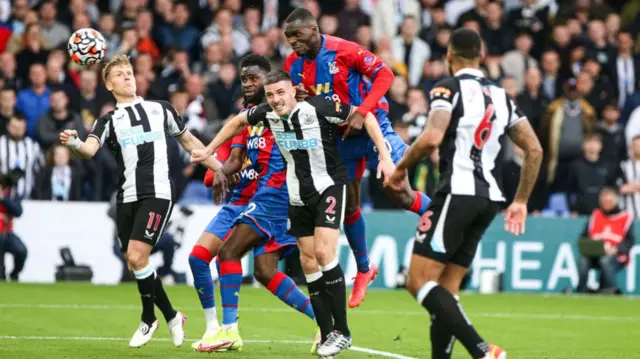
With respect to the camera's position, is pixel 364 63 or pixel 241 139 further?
pixel 241 139

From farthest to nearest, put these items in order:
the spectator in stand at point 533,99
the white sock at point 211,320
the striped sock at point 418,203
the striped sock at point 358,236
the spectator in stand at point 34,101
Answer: the spectator in stand at point 533,99 < the spectator in stand at point 34,101 < the striped sock at point 418,203 < the striped sock at point 358,236 < the white sock at point 211,320

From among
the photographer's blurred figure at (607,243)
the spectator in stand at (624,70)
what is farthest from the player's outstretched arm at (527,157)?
the spectator in stand at (624,70)

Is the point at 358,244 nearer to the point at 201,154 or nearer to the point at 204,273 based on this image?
the point at 204,273

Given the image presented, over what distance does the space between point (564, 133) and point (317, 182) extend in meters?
10.9

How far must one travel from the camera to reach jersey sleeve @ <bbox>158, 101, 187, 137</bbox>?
10.6 meters

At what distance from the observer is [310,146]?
9367 mm

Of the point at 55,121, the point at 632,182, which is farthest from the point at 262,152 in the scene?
the point at 632,182

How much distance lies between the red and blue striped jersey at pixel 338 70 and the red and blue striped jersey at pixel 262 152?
668 millimetres

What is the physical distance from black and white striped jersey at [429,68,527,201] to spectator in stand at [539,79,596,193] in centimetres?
1167

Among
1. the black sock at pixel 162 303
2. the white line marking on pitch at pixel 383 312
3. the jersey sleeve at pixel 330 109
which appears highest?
the jersey sleeve at pixel 330 109

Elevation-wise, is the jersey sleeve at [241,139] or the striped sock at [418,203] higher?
the jersey sleeve at [241,139]

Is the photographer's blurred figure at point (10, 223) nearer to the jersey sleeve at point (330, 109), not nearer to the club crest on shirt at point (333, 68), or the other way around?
the club crest on shirt at point (333, 68)

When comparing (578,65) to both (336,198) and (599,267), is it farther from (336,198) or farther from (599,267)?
(336,198)

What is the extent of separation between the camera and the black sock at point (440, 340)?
317 inches
